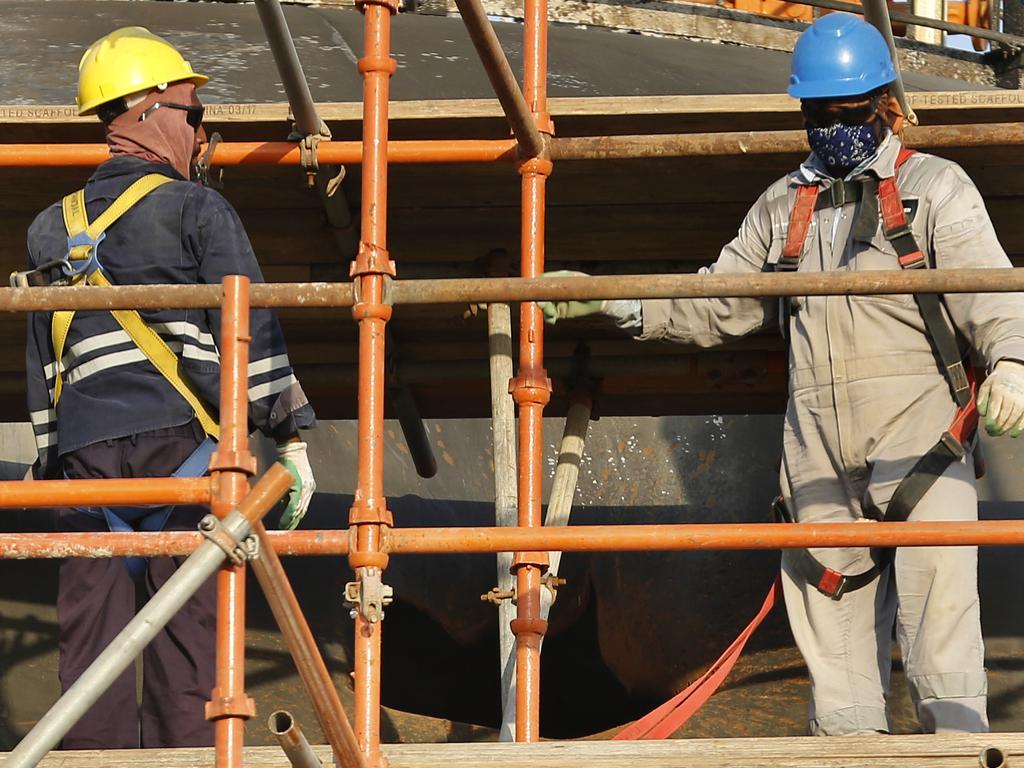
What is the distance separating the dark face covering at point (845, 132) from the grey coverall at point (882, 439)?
0.13 ft

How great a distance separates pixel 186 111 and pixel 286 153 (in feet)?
2.41

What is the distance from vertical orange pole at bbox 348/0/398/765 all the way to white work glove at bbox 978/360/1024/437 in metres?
1.37

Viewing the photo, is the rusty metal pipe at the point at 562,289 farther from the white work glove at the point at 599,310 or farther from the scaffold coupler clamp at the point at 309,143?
the scaffold coupler clamp at the point at 309,143

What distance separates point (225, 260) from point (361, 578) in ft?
2.68

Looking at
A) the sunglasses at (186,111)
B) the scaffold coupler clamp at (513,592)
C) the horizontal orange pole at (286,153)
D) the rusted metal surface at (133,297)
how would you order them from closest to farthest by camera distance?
the rusted metal surface at (133,297) < the sunglasses at (186,111) < the scaffold coupler clamp at (513,592) < the horizontal orange pole at (286,153)

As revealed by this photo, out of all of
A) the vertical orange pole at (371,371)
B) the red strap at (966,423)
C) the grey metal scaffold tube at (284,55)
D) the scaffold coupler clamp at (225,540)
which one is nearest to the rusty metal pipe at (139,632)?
the scaffold coupler clamp at (225,540)

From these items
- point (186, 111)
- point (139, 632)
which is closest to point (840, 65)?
point (186, 111)

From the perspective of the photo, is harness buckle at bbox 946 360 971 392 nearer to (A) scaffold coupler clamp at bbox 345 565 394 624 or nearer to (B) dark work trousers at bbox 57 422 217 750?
(A) scaffold coupler clamp at bbox 345 565 394 624

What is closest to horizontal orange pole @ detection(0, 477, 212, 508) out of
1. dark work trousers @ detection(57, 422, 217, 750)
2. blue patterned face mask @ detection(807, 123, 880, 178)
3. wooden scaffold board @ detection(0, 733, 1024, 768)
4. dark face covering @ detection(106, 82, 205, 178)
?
wooden scaffold board @ detection(0, 733, 1024, 768)

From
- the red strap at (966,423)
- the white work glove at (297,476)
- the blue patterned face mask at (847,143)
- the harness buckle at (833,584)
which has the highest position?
the blue patterned face mask at (847,143)

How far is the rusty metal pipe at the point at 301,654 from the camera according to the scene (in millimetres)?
3510

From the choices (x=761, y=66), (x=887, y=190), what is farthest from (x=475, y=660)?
(x=887, y=190)

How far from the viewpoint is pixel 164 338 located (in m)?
4.69

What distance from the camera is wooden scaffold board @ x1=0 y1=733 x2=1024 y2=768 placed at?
3.90 meters
